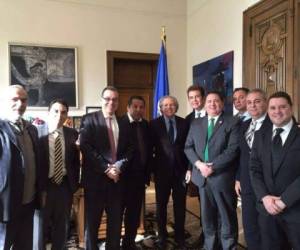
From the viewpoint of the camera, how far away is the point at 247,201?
2.20m

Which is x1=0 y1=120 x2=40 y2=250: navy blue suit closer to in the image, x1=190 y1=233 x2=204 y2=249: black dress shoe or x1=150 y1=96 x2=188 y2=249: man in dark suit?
x1=150 y1=96 x2=188 y2=249: man in dark suit

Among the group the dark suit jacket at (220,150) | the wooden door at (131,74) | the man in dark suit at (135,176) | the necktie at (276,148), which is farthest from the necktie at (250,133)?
the wooden door at (131,74)

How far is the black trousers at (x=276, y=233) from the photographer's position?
181 centimetres

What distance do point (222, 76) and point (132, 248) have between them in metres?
2.81

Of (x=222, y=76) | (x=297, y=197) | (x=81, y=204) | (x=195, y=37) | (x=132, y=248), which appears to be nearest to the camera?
(x=297, y=197)

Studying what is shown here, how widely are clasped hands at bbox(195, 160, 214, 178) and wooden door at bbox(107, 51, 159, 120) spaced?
9.90 ft

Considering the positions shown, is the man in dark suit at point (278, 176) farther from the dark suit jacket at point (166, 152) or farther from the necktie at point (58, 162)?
the necktie at point (58, 162)

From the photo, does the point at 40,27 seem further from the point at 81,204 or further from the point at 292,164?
the point at 292,164

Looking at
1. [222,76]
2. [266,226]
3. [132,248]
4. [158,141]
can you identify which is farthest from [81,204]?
[222,76]

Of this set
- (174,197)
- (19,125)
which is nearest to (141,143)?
(174,197)

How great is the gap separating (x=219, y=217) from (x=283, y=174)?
81cm

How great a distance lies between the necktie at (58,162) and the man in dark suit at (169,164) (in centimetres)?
91

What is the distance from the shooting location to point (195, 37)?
5.17 m

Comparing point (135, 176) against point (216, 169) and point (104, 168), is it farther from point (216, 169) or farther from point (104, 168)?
point (216, 169)
